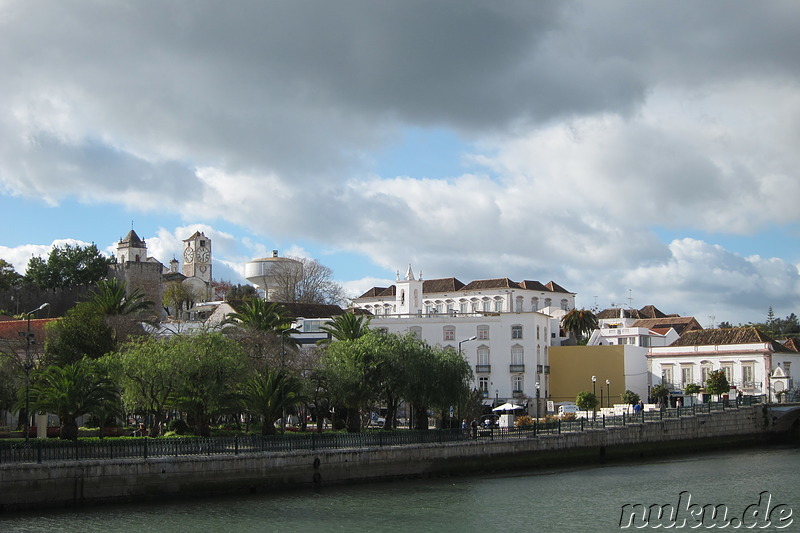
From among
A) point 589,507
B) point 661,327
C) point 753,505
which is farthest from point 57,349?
point 661,327

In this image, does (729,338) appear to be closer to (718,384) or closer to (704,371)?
→ (704,371)

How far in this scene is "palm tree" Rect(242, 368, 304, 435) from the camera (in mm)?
42906

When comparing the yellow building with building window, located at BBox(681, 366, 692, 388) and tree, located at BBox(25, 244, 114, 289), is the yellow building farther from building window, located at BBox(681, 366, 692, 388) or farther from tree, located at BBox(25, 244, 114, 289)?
tree, located at BBox(25, 244, 114, 289)

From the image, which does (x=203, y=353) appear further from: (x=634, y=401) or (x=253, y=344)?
(x=634, y=401)

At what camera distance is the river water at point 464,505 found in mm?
31578

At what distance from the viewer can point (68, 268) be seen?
112 m

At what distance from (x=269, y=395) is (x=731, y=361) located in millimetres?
46280

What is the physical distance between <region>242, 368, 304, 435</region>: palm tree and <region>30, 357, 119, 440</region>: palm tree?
19.1 feet

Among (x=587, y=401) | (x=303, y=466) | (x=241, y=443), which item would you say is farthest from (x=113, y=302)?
(x=587, y=401)

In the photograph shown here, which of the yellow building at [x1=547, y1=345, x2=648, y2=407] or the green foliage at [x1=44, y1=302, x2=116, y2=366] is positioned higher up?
the green foliage at [x1=44, y1=302, x2=116, y2=366]

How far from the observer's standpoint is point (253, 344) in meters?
55.1

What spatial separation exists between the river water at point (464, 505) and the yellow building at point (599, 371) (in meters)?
30.6

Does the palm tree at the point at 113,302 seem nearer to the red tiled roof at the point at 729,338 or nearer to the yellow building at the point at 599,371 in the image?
the yellow building at the point at 599,371

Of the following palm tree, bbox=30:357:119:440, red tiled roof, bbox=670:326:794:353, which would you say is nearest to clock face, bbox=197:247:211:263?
red tiled roof, bbox=670:326:794:353
